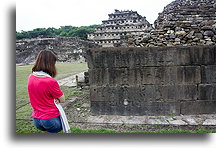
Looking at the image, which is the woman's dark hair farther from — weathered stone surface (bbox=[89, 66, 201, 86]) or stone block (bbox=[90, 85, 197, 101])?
stone block (bbox=[90, 85, 197, 101])

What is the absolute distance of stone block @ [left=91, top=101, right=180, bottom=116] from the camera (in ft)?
14.8

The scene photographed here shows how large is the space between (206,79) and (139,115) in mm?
2012

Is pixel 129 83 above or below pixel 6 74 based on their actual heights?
below

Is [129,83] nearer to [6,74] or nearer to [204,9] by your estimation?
[6,74]

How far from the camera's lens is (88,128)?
161 inches

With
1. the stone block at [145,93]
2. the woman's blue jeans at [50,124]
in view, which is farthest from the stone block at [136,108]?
the woman's blue jeans at [50,124]

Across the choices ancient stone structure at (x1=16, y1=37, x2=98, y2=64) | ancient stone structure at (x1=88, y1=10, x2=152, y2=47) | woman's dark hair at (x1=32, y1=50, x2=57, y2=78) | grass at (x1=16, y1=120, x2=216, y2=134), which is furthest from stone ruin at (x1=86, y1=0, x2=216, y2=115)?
ancient stone structure at (x1=88, y1=10, x2=152, y2=47)

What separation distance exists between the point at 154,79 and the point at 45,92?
2.90 m

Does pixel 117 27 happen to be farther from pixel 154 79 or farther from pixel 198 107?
pixel 198 107

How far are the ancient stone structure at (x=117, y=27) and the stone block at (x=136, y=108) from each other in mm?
34139

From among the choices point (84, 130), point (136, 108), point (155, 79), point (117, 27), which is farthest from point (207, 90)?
point (117, 27)

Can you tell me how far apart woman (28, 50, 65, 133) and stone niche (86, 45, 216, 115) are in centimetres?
195

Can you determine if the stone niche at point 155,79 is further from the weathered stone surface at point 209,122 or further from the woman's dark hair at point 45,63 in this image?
the woman's dark hair at point 45,63

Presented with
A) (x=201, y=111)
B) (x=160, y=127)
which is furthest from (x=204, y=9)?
(x=160, y=127)
